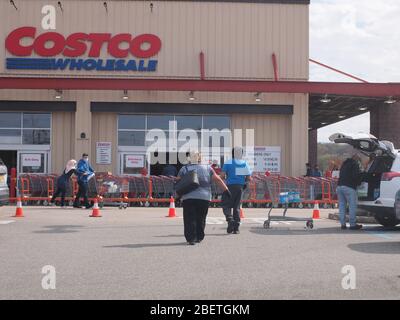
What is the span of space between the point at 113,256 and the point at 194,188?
211 centimetres

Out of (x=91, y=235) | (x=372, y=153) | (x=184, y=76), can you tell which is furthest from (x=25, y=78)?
(x=372, y=153)

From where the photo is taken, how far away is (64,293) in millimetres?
6918

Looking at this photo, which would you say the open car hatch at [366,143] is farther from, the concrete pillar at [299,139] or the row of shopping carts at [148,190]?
the concrete pillar at [299,139]

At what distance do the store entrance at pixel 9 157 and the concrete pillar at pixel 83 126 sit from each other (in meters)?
3.08

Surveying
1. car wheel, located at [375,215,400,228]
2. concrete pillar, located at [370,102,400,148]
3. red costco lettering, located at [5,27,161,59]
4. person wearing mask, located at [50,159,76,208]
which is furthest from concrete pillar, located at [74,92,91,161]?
car wheel, located at [375,215,400,228]

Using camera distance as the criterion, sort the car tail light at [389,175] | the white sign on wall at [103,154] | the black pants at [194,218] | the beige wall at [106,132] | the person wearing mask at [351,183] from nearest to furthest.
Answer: the black pants at [194,218] → the car tail light at [389,175] → the person wearing mask at [351,183] → the white sign on wall at [103,154] → the beige wall at [106,132]

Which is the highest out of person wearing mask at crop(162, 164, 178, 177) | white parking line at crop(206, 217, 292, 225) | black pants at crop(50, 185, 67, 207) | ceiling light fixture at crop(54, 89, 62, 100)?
ceiling light fixture at crop(54, 89, 62, 100)

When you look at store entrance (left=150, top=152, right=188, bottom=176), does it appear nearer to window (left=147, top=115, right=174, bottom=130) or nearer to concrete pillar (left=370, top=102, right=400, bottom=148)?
window (left=147, top=115, right=174, bottom=130)

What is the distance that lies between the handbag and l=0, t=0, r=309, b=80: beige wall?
16450mm

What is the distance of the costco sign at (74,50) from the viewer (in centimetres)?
A: 2716

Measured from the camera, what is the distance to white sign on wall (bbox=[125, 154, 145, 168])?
27.2m

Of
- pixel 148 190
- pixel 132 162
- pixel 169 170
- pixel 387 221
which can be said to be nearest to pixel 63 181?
pixel 148 190
